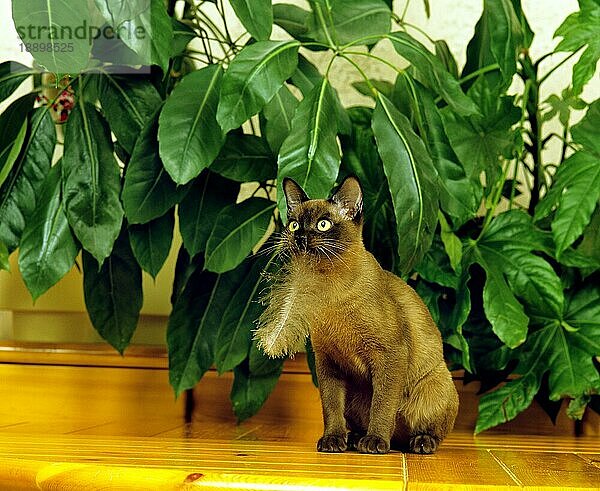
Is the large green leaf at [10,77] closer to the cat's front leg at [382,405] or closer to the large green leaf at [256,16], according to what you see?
the large green leaf at [256,16]

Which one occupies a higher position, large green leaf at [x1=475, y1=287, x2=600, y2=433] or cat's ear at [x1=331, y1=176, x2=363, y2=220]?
cat's ear at [x1=331, y1=176, x2=363, y2=220]

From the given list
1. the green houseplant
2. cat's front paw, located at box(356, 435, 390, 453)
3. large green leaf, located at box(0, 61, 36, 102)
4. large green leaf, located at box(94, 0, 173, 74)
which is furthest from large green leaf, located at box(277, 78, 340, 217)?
large green leaf, located at box(0, 61, 36, 102)

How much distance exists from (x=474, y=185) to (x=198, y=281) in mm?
504

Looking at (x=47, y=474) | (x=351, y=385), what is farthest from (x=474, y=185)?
(x=47, y=474)

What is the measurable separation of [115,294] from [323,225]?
58 centimetres

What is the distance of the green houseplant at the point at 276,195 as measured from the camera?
3.70ft

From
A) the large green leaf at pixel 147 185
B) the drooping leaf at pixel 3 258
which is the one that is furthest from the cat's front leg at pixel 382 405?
the drooping leaf at pixel 3 258

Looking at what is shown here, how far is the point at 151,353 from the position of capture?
5.06ft

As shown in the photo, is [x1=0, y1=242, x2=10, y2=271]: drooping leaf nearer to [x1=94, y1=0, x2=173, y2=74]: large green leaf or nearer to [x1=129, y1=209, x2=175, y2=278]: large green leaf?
[x1=129, y1=209, x2=175, y2=278]: large green leaf

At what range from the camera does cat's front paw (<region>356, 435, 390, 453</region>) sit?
3.04ft

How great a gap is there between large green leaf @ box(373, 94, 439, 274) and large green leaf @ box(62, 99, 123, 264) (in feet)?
1.46

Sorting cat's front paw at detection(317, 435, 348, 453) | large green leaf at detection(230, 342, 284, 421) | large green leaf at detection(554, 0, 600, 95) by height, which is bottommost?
large green leaf at detection(230, 342, 284, 421)

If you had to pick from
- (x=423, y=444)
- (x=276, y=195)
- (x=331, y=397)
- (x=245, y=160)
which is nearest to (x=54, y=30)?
(x=245, y=160)

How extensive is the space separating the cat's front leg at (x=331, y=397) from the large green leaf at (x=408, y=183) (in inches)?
8.2
